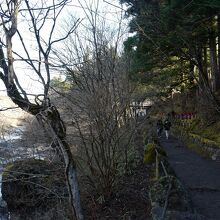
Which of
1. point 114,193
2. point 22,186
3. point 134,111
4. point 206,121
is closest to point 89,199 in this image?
point 114,193

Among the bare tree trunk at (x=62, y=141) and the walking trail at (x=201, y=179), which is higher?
the bare tree trunk at (x=62, y=141)

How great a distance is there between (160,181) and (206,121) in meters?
15.6

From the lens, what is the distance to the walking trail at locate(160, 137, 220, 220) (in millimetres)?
9672

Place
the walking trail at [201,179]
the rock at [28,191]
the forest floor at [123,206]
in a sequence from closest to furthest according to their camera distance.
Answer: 1. the walking trail at [201,179]
2. the forest floor at [123,206]
3. the rock at [28,191]

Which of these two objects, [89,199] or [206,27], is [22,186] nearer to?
[89,199]

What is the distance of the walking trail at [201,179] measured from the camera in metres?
9.67

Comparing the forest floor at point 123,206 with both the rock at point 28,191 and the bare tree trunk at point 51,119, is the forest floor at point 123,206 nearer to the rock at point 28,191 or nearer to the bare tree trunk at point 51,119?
the rock at point 28,191

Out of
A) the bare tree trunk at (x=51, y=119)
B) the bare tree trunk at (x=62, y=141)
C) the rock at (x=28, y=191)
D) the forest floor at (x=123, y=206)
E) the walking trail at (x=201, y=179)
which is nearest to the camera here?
the bare tree trunk at (x=51, y=119)

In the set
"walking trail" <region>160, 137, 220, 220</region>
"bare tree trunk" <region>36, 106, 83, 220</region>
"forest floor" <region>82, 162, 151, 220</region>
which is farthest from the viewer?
"forest floor" <region>82, 162, 151, 220</region>

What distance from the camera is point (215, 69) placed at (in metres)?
26.4

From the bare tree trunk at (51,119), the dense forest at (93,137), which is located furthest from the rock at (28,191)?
the bare tree trunk at (51,119)

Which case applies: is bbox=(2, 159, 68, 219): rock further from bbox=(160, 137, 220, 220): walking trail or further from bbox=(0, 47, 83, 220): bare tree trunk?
bbox=(0, 47, 83, 220): bare tree trunk

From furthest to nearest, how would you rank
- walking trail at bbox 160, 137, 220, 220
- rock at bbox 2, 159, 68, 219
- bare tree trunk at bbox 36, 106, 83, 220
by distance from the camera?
rock at bbox 2, 159, 68, 219
walking trail at bbox 160, 137, 220, 220
bare tree trunk at bbox 36, 106, 83, 220

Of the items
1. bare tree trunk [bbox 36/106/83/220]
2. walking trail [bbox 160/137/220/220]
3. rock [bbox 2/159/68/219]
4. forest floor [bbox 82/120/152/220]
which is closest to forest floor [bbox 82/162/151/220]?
forest floor [bbox 82/120/152/220]
